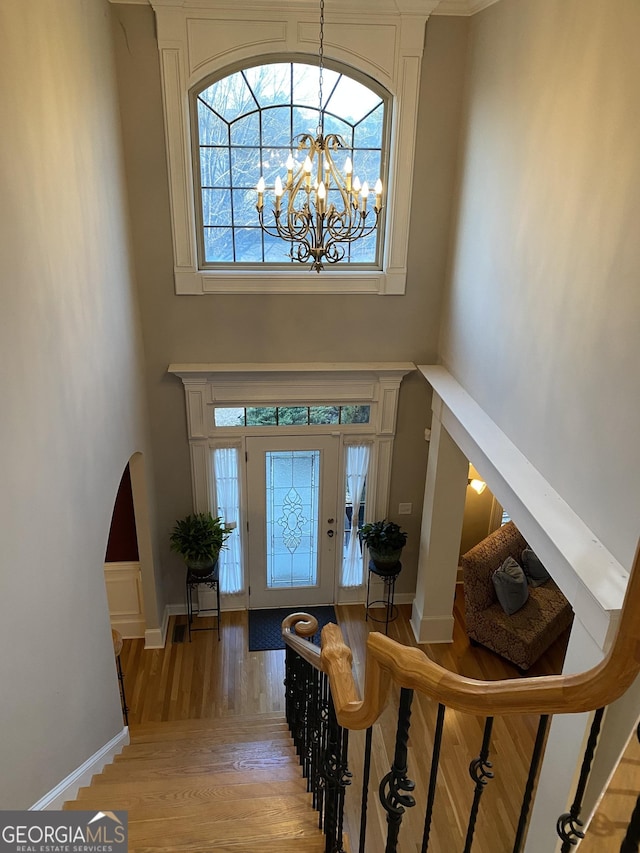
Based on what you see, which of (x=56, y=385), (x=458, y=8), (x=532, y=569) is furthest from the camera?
(x=532, y=569)

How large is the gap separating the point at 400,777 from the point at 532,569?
5.94 m

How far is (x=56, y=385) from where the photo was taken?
358 centimetres

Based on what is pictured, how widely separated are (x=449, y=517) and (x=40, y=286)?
4.48 m

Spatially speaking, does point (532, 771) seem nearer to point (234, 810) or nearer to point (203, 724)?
point (234, 810)

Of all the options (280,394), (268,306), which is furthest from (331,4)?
(280,394)

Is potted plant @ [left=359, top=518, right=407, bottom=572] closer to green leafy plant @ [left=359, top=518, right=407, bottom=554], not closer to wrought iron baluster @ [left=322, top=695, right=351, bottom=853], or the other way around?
green leafy plant @ [left=359, top=518, right=407, bottom=554]

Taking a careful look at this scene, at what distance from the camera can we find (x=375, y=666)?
1.65 m

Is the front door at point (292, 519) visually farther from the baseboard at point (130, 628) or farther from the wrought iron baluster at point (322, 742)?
the wrought iron baluster at point (322, 742)

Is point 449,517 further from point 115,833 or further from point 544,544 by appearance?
point 115,833

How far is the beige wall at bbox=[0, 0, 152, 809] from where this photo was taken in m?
2.95

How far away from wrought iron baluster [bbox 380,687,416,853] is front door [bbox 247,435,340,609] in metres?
4.97

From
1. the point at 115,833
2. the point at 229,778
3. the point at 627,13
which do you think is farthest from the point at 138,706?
the point at 627,13

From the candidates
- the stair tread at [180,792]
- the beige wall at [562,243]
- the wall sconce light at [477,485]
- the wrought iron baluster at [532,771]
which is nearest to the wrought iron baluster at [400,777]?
the wrought iron baluster at [532,771]

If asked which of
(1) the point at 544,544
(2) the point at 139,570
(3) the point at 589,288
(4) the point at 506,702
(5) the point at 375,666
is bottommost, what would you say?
(2) the point at 139,570
